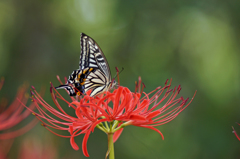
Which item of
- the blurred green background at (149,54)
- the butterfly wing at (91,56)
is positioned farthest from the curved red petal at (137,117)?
the blurred green background at (149,54)

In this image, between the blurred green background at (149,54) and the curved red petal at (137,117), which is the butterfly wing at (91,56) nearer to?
the curved red petal at (137,117)

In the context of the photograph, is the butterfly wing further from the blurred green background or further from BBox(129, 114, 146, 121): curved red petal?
the blurred green background

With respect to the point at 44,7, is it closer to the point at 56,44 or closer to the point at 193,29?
the point at 56,44

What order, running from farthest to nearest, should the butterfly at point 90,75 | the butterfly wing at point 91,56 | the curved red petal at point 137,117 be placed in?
the butterfly wing at point 91,56 → the butterfly at point 90,75 → the curved red petal at point 137,117

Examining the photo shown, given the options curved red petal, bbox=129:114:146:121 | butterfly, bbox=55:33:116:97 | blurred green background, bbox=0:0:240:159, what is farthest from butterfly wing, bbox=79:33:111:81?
blurred green background, bbox=0:0:240:159

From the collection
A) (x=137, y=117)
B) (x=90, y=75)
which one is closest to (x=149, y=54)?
(x=90, y=75)

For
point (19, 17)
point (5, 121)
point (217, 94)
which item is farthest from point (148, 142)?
point (5, 121)

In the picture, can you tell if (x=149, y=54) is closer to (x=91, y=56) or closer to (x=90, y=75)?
(x=91, y=56)
